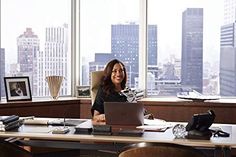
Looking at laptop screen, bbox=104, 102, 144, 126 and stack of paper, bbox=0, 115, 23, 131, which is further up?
laptop screen, bbox=104, 102, 144, 126

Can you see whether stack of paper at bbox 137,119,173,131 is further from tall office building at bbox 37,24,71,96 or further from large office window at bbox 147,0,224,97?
tall office building at bbox 37,24,71,96

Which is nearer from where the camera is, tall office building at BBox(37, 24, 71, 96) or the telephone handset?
the telephone handset

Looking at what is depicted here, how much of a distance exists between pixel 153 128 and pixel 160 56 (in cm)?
233

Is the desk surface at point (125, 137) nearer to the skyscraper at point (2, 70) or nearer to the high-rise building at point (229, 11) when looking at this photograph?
the skyscraper at point (2, 70)

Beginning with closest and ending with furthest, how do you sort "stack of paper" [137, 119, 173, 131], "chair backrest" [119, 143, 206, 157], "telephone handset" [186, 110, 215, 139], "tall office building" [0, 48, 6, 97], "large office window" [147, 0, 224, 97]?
"chair backrest" [119, 143, 206, 157] < "telephone handset" [186, 110, 215, 139] < "stack of paper" [137, 119, 173, 131] < "tall office building" [0, 48, 6, 97] < "large office window" [147, 0, 224, 97]

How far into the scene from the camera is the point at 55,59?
5168 millimetres

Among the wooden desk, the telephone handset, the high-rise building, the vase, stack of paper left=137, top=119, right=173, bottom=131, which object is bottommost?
the wooden desk

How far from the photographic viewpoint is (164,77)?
17.0 feet

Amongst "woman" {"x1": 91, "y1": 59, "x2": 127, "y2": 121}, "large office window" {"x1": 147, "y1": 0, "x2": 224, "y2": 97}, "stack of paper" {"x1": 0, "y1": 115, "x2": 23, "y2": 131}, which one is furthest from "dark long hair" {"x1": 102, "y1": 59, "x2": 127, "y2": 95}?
"large office window" {"x1": 147, "y1": 0, "x2": 224, "y2": 97}

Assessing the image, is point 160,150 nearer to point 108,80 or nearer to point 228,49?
point 108,80

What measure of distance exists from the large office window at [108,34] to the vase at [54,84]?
0.48 meters

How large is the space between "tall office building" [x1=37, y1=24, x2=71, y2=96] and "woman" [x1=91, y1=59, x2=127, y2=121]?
145 cm

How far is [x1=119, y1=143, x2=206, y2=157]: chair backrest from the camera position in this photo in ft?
6.87

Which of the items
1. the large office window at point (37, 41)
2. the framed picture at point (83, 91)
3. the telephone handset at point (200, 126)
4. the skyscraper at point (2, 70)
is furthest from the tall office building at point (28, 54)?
the telephone handset at point (200, 126)
